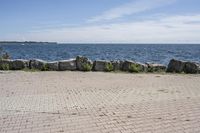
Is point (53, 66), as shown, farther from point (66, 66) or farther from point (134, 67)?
point (134, 67)

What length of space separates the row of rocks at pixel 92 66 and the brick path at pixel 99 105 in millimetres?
2826

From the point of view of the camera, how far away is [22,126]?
632cm

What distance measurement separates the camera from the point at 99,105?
8070 mm

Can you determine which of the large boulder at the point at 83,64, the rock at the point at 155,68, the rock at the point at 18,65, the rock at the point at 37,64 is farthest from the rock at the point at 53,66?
the rock at the point at 155,68

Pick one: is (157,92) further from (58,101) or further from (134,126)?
(134,126)

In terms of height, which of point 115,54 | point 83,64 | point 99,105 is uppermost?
point 83,64

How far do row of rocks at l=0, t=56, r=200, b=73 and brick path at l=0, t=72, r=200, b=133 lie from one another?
283 centimetres

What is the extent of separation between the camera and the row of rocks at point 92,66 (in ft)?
51.3

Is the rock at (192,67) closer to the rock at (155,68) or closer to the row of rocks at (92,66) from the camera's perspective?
the row of rocks at (92,66)

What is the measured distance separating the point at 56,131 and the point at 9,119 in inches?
52.8

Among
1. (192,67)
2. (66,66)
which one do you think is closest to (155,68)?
(192,67)

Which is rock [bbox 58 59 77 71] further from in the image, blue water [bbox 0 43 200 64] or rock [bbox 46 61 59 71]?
blue water [bbox 0 43 200 64]

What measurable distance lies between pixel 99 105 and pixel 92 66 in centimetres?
792

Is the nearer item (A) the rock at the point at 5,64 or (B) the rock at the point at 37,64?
(A) the rock at the point at 5,64
